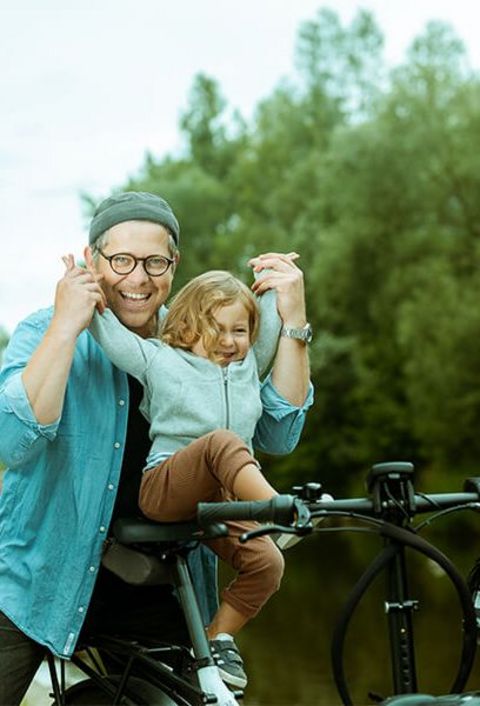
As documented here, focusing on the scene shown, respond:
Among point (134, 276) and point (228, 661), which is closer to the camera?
point (228, 661)

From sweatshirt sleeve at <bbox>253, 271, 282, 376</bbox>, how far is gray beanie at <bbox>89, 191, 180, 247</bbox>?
25 cm

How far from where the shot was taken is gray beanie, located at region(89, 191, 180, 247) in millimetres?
3119

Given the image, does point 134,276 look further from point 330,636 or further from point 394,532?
point 330,636

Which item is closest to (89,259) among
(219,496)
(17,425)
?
(17,425)

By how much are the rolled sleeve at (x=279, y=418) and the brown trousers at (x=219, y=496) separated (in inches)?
8.9

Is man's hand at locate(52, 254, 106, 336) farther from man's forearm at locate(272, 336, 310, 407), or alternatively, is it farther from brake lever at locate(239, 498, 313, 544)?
brake lever at locate(239, 498, 313, 544)

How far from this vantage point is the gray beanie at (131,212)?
3.12 meters

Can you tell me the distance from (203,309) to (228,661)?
2.52ft

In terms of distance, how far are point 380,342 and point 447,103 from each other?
635cm

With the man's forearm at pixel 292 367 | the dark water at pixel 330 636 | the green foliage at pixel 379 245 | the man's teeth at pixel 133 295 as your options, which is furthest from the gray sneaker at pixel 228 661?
the green foliage at pixel 379 245

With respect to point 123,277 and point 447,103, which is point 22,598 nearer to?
point 123,277

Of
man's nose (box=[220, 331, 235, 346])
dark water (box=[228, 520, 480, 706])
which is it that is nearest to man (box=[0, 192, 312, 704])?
man's nose (box=[220, 331, 235, 346])

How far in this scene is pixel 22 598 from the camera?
296cm

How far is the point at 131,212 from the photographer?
123 inches
